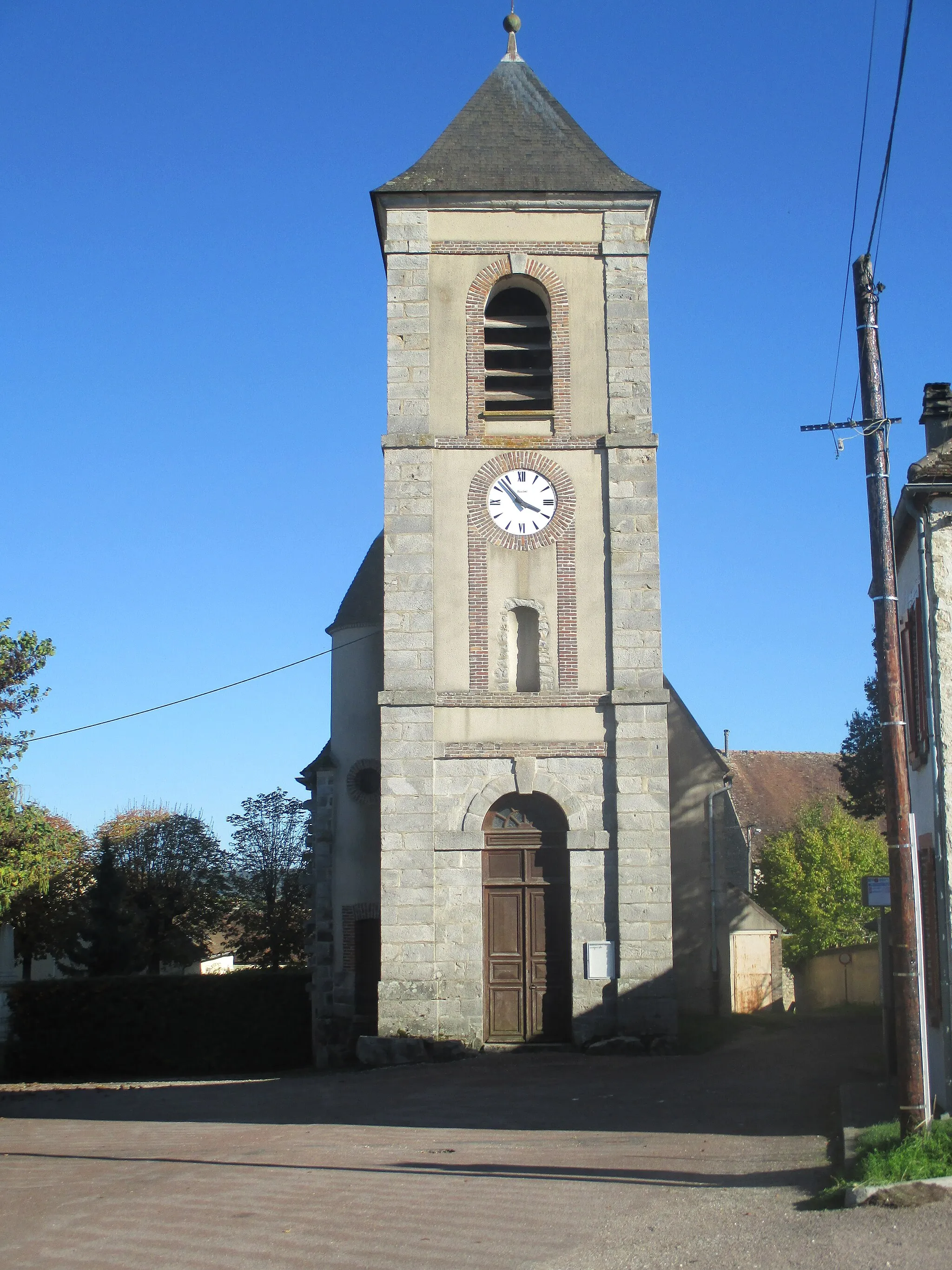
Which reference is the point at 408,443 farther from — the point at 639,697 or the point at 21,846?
the point at 21,846

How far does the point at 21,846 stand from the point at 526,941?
286 inches

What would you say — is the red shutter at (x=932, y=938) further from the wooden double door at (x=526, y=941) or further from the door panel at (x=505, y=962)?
the door panel at (x=505, y=962)

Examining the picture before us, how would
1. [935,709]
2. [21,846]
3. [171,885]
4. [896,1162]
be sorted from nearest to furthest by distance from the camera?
[896,1162]
[935,709]
[21,846]
[171,885]

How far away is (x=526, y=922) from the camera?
19.2 m

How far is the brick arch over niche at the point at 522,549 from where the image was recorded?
19.5 m

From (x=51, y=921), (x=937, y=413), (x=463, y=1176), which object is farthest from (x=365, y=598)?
(x=51, y=921)

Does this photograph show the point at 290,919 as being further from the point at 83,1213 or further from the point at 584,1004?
the point at 83,1213

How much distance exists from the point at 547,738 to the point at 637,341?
6463 mm

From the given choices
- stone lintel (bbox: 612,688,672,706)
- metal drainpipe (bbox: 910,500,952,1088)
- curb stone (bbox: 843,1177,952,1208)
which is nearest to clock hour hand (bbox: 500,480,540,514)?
stone lintel (bbox: 612,688,672,706)

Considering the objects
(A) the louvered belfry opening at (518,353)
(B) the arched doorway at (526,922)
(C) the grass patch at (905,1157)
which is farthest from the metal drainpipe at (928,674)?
(A) the louvered belfry opening at (518,353)

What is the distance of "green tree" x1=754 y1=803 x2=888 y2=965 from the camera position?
1834 inches

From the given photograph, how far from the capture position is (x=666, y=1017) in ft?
60.8

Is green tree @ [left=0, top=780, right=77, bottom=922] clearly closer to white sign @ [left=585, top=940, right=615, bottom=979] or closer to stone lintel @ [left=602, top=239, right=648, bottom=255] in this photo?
white sign @ [left=585, top=940, right=615, bottom=979]

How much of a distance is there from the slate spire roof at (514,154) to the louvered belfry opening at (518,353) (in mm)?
1759
